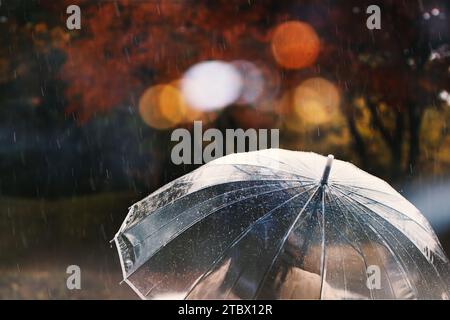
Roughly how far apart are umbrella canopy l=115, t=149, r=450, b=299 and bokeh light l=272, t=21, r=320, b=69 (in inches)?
166

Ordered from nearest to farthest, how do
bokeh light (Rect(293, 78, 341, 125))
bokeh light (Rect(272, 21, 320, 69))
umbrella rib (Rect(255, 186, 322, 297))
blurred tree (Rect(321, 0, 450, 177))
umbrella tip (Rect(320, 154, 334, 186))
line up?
umbrella tip (Rect(320, 154, 334, 186)) < umbrella rib (Rect(255, 186, 322, 297)) < blurred tree (Rect(321, 0, 450, 177)) < bokeh light (Rect(272, 21, 320, 69)) < bokeh light (Rect(293, 78, 341, 125))

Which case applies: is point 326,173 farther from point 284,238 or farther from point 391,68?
point 391,68

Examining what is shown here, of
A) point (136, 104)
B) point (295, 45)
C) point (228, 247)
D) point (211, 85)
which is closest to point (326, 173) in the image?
point (228, 247)

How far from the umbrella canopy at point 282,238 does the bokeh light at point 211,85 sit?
4084 millimetres

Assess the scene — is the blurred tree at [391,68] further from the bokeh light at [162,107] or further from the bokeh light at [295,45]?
the bokeh light at [162,107]

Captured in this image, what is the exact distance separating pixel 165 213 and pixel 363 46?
4.78 metres

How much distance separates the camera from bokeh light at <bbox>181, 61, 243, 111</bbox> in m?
7.16

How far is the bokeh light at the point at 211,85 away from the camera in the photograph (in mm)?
7160

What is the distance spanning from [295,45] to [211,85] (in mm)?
1266

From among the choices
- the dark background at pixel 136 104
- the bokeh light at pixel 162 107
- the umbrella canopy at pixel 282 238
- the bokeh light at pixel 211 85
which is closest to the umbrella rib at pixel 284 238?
the umbrella canopy at pixel 282 238

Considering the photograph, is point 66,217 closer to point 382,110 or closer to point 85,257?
point 85,257

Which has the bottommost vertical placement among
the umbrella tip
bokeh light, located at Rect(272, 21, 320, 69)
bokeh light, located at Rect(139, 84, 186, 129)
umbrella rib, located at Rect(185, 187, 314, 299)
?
umbrella rib, located at Rect(185, 187, 314, 299)

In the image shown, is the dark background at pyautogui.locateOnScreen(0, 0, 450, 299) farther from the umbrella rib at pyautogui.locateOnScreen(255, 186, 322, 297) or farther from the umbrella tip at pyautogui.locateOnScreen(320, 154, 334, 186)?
the umbrella tip at pyautogui.locateOnScreen(320, 154, 334, 186)

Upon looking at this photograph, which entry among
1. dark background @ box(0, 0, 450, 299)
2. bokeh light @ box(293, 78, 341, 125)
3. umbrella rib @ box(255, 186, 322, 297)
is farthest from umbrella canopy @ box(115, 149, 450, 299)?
bokeh light @ box(293, 78, 341, 125)
